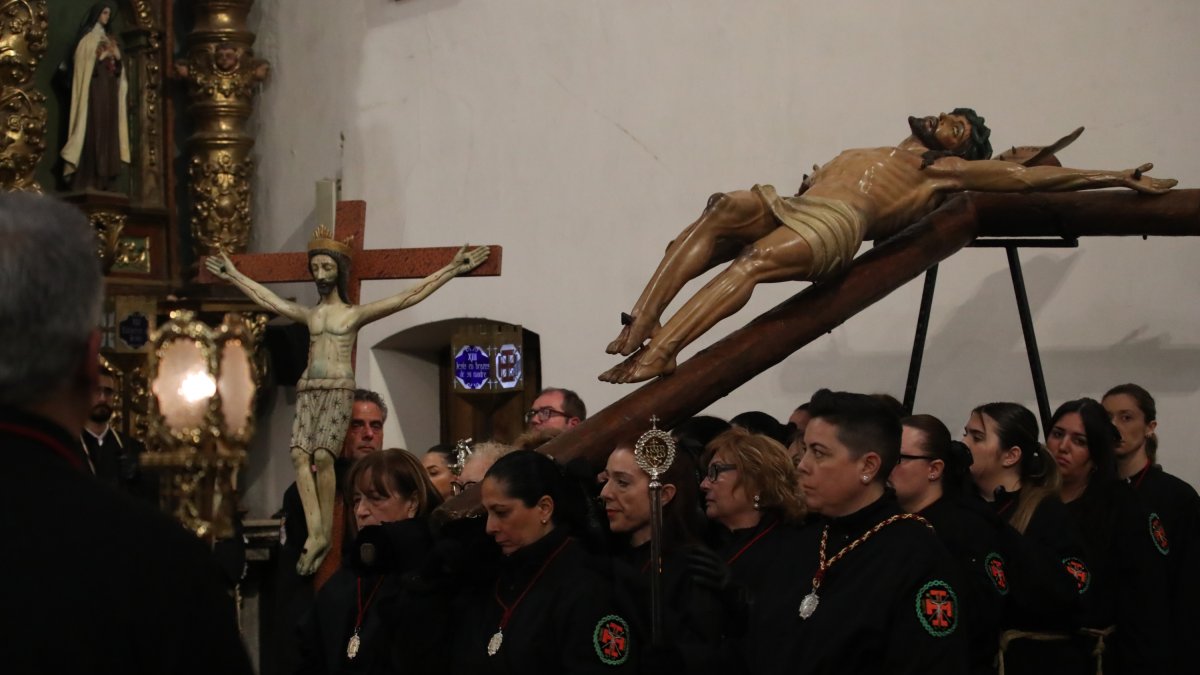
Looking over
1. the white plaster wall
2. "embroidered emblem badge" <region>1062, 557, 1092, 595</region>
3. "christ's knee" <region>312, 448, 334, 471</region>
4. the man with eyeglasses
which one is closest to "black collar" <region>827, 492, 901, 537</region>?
"embroidered emblem badge" <region>1062, 557, 1092, 595</region>

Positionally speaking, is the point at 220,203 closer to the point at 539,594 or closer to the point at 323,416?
the point at 323,416

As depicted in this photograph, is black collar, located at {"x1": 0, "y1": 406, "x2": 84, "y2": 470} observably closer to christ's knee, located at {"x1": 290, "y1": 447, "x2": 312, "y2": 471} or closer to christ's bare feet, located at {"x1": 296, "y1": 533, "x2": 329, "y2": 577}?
christ's bare feet, located at {"x1": 296, "y1": 533, "x2": 329, "y2": 577}

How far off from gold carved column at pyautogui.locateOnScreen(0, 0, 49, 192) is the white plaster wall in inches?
67.7

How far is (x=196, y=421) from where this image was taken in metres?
10.3

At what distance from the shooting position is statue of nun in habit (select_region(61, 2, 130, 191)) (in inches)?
414

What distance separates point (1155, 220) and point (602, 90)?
3938 mm

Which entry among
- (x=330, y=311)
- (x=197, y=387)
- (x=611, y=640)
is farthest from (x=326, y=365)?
(x=611, y=640)

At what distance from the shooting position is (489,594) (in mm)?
4781

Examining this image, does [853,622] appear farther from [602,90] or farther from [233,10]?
[233,10]

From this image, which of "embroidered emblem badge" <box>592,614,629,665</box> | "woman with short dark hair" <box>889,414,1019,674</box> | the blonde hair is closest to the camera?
"embroidered emblem badge" <box>592,614,629,665</box>

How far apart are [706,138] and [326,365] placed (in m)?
2.99

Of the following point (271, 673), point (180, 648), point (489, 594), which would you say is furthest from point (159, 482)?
point (180, 648)

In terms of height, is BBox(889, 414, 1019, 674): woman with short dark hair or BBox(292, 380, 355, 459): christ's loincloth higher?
BBox(292, 380, 355, 459): christ's loincloth

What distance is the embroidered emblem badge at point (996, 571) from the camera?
5.14m
